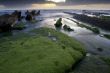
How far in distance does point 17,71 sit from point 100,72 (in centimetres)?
1116

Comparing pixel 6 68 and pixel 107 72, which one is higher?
pixel 6 68

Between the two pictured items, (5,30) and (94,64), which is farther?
(5,30)

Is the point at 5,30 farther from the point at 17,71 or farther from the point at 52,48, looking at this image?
the point at 17,71

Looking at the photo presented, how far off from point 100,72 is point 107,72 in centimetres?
103

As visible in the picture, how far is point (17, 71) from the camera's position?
19562 millimetres

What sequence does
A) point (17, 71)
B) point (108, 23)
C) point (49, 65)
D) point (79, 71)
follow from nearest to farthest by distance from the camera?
point (17, 71) < point (49, 65) < point (79, 71) < point (108, 23)

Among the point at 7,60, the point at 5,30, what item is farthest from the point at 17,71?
the point at 5,30

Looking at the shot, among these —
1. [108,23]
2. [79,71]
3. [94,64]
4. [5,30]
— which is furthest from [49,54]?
[108,23]

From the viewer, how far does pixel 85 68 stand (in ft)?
83.5

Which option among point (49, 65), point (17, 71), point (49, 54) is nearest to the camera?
point (17, 71)

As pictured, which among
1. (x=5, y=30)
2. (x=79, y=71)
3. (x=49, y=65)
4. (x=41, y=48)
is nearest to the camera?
(x=49, y=65)

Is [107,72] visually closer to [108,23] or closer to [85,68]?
[85,68]

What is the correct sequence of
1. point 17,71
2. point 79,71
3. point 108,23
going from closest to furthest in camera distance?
point 17,71
point 79,71
point 108,23

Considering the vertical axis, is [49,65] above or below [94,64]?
above
